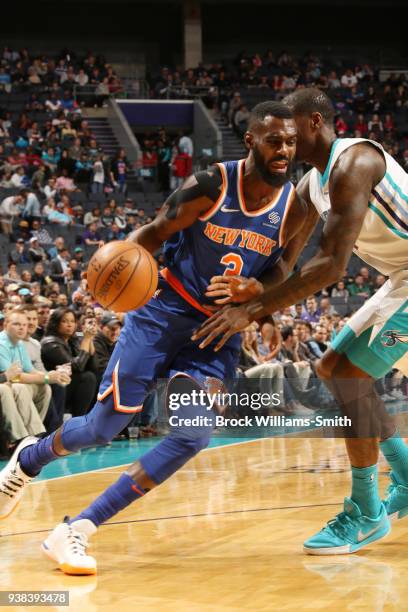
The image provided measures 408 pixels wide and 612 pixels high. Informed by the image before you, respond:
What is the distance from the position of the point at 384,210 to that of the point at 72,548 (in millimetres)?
1954

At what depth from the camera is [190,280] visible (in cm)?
415

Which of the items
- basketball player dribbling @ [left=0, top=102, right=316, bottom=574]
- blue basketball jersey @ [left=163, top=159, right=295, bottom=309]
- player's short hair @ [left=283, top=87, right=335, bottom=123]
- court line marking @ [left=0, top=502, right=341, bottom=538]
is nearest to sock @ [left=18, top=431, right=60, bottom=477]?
basketball player dribbling @ [left=0, top=102, right=316, bottom=574]

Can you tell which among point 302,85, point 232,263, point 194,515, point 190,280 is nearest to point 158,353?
point 190,280

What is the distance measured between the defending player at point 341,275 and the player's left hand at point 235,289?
0.04m

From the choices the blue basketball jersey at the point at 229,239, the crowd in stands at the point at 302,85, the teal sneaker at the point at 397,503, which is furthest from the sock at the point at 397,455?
the crowd in stands at the point at 302,85

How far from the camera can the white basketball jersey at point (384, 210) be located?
156 inches

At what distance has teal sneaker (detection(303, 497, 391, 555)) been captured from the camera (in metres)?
4.18

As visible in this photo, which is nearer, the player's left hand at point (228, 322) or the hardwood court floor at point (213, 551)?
the hardwood court floor at point (213, 551)

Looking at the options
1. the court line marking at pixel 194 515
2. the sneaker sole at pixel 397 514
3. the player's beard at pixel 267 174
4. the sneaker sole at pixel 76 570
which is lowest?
the court line marking at pixel 194 515

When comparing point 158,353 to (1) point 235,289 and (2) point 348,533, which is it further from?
(2) point 348,533

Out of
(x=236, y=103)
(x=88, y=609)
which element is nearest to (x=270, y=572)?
(x=88, y=609)

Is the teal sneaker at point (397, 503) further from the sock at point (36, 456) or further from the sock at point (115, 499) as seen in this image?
the sock at point (36, 456)

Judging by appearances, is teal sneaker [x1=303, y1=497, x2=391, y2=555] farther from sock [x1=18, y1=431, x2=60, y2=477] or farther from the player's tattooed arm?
the player's tattooed arm

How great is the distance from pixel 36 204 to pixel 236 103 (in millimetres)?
8633
